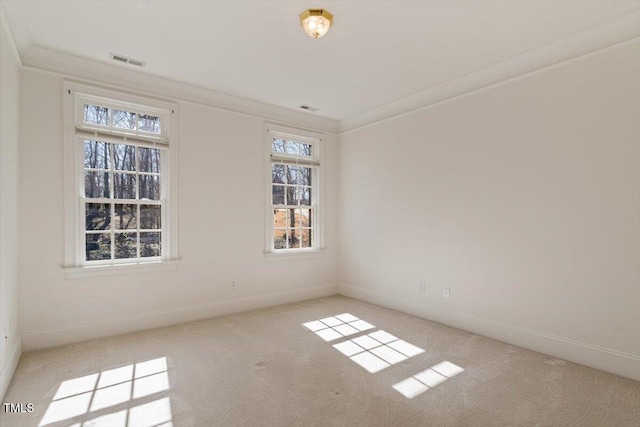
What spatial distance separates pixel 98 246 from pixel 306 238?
106 inches

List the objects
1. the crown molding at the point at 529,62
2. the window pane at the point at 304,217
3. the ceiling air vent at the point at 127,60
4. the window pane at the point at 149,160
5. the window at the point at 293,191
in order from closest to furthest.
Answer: the crown molding at the point at 529,62 < the ceiling air vent at the point at 127,60 < the window pane at the point at 149,160 < the window at the point at 293,191 < the window pane at the point at 304,217

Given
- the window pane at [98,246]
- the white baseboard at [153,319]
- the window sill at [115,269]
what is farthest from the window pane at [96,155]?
the white baseboard at [153,319]

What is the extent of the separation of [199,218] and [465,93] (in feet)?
10.9

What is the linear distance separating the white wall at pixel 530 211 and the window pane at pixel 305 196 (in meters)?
1.19

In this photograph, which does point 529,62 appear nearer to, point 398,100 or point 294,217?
point 398,100

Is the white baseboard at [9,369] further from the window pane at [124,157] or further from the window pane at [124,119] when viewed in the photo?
the window pane at [124,119]

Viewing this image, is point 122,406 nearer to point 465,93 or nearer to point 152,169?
point 152,169

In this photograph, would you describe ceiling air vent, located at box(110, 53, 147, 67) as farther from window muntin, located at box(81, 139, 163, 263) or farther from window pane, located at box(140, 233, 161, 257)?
window pane, located at box(140, 233, 161, 257)

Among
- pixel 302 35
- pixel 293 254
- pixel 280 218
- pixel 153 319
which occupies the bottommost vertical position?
pixel 153 319

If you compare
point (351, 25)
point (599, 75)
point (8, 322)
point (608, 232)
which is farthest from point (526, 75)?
point (8, 322)

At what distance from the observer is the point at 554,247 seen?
302 cm

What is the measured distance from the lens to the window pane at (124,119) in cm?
359

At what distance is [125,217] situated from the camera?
11.9 feet

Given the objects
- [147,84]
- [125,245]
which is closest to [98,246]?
[125,245]
